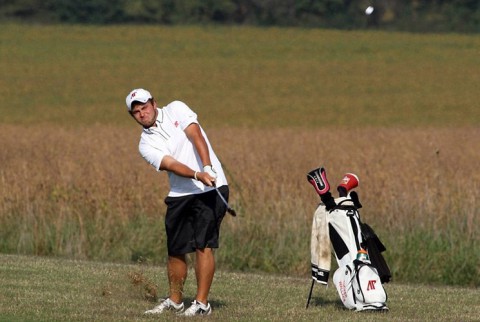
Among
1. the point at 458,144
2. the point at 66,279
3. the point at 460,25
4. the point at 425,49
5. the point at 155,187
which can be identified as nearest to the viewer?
the point at 66,279

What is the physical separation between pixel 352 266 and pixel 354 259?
6 cm

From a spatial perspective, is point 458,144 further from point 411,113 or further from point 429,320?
point 429,320

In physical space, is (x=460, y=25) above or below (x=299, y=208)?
above

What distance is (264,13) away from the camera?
43.9m

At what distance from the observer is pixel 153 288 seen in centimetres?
1042

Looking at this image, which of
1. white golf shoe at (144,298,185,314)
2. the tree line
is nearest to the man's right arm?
white golf shoe at (144,298,185,314)

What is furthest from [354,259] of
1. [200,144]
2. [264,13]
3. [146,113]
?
[264,13]

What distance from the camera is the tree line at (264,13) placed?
38000 millimetres

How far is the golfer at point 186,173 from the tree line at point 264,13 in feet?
81.3

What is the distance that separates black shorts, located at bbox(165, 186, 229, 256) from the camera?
9.41 m

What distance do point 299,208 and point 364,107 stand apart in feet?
79.9

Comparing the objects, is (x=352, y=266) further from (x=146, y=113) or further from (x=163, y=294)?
(x=146, y=113)

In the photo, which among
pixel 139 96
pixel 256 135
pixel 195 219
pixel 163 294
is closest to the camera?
pixel 139 96

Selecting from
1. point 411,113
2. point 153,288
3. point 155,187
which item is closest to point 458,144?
point 155,187
